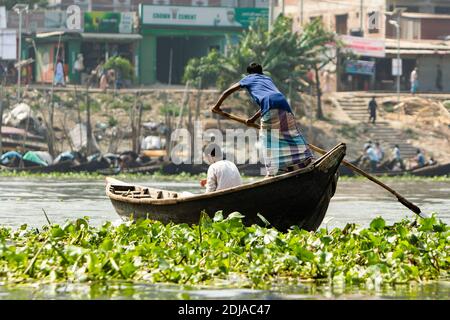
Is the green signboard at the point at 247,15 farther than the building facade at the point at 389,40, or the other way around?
the green signboard at the point at 247,15

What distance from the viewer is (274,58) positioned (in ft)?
132

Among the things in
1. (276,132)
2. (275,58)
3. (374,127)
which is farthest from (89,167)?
(276,132)

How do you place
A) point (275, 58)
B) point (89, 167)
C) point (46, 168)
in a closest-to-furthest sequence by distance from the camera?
1. point (46, 168)
2. point (89, 167)
3. point (275, 58)

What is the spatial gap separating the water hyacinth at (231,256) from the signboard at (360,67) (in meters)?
34.3

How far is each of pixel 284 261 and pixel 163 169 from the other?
2535 centimetres

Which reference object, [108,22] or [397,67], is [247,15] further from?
[397,67]

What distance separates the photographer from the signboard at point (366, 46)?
152ft

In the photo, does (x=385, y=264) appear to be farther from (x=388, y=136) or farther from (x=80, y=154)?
(x=388, y=136)

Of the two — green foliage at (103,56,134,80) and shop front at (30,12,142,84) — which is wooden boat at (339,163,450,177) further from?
shop front at (30,12,142,84)

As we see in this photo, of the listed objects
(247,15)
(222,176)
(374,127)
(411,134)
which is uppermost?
(247,15)

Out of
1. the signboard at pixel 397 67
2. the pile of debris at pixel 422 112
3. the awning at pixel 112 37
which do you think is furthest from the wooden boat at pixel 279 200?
the awning at pixel 112 37

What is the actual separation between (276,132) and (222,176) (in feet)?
2.53

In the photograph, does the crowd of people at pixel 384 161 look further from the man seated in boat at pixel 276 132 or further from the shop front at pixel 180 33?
the man seated in boat at pixel 276 132

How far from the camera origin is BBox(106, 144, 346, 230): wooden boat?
41.8ft
